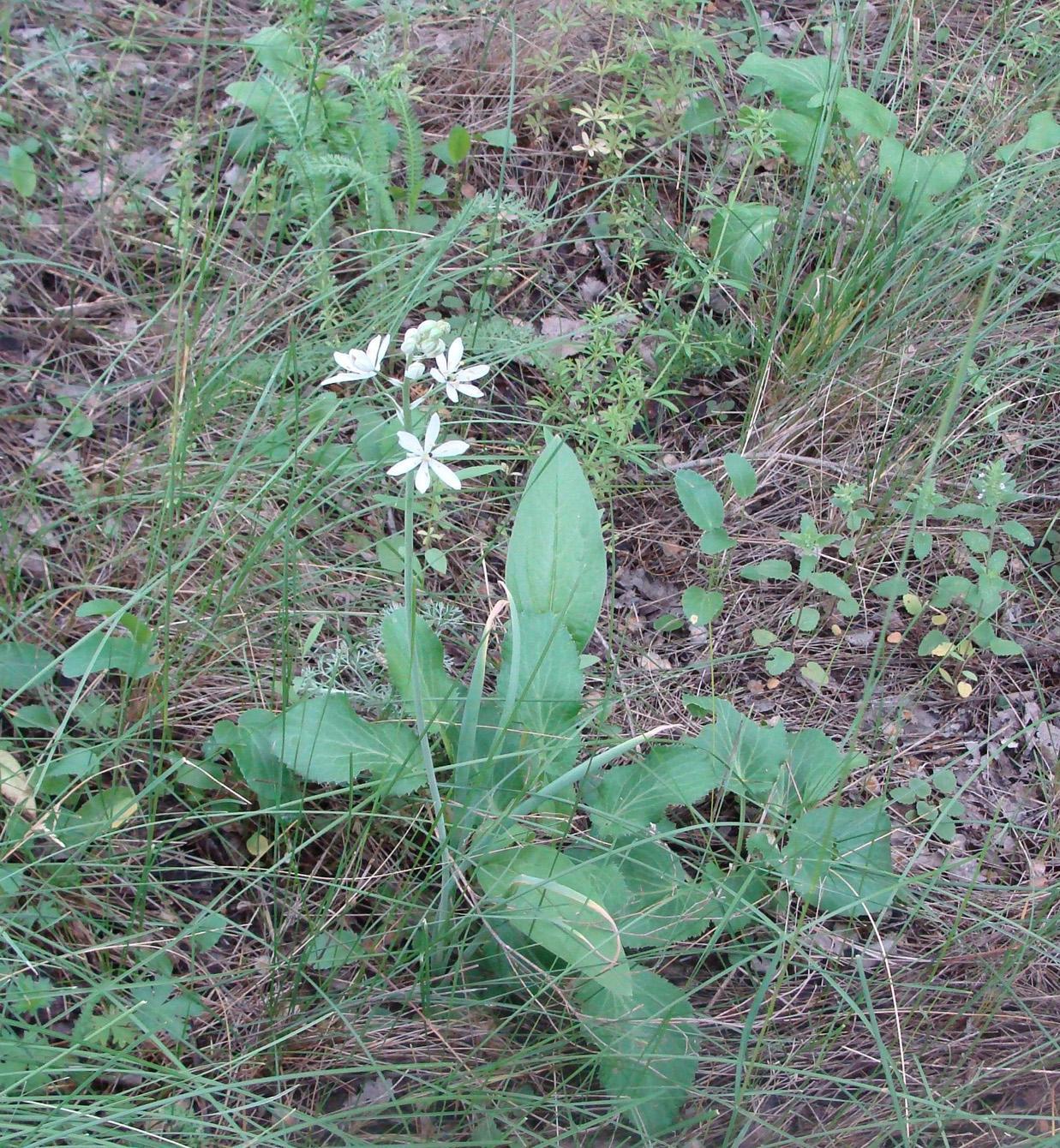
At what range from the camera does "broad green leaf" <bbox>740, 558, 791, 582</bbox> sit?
2400mm

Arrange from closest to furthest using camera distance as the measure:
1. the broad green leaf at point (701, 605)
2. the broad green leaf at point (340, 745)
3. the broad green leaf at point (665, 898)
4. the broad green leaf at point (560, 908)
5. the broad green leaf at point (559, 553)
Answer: the broad green leaf at point (560, 908) < the broad green leaf at point (665, 898) < the broad green leaf at point (340, 745) < the broad green leaf at point (559, 553) < the broad green leaf at point (701, 605)

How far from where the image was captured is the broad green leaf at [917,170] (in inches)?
98.8

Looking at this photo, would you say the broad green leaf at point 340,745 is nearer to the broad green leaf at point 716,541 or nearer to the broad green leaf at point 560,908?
the broad green leaf at point 560,908

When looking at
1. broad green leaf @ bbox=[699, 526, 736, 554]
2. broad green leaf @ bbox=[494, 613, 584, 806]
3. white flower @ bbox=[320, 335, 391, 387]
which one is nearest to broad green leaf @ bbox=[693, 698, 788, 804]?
broad green leaf @ bbox=[494, 613, 584, 806]

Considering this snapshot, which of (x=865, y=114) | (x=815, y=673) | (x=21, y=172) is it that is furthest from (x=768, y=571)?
(x=21, y=172)

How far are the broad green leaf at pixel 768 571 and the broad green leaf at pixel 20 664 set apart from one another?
61.8 inches

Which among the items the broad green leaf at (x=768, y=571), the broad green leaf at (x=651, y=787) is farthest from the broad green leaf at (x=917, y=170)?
the broad green leaf at (x=651, y=787)

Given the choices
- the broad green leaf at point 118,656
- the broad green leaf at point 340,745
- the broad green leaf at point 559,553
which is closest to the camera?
the broad green leaf at point 340,745

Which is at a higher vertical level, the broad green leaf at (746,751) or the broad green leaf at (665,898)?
the broad green leaf at (746,751)

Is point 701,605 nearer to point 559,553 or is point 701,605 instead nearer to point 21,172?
point 559,553

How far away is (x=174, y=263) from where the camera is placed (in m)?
2.85

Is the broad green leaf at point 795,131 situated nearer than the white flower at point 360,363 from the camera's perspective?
No

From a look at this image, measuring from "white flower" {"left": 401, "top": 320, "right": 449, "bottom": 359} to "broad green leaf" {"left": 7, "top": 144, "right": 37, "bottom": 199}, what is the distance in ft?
6.73

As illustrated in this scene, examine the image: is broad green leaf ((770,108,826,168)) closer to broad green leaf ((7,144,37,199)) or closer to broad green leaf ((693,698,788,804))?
broad green leaf ((693,698,788,804))
